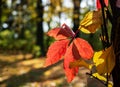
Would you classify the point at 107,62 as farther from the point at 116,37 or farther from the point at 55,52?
the point at 55,52

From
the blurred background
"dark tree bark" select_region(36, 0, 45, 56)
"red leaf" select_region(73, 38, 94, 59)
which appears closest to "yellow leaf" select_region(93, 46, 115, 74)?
"red leaf" select_region(73, 38, 94, 59)

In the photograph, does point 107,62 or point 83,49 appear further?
point 83,49

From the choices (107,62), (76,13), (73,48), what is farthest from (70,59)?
(76,13)

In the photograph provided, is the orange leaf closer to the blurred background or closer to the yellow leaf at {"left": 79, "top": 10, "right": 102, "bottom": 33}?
the yellow leaf at {"left": 79, "top": 10, "right": 102, "bottom": 33}

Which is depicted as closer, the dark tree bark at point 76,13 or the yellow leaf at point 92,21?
the yellow leaf at point 92,21

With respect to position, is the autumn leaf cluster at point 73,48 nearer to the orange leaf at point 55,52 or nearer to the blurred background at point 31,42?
the orange leaf at point 55,52

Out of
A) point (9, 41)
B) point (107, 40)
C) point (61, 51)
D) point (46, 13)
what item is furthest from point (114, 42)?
point (9, 41)

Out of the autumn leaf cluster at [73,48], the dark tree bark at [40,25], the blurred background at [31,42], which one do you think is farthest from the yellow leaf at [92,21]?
the dark tree bark at [40,25]

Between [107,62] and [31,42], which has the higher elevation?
[107,62]
